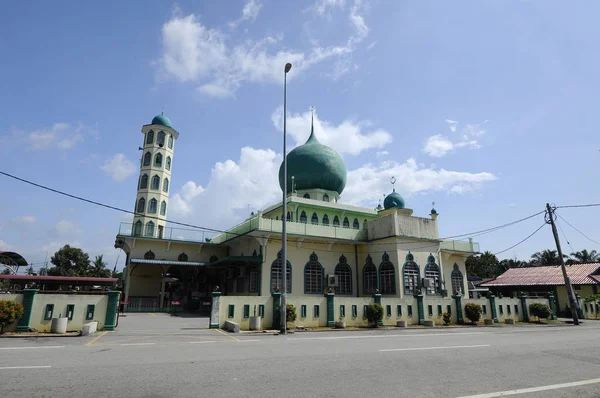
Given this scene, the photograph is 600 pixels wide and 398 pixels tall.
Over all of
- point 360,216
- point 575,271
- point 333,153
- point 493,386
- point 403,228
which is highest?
point 333,153

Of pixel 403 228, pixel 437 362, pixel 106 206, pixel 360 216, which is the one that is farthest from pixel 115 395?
pixel 360 216

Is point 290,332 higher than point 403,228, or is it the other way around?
point 403,228

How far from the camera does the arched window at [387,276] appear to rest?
23.5 metres

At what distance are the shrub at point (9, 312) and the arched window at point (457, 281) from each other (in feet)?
83.3

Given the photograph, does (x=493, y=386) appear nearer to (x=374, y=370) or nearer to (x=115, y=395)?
(x=374, y=370)

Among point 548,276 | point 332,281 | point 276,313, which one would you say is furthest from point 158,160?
point 548,276

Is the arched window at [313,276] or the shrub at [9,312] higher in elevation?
the arched window at [313,276]

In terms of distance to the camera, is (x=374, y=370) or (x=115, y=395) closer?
(x=115, y=395)

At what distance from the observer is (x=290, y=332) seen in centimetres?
1521

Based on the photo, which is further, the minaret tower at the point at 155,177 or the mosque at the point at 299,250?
the minaret tower at the point at 155,177

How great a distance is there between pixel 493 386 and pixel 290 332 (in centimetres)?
1009

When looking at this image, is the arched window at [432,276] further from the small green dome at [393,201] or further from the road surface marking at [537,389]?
the road surface marking at [537,389]

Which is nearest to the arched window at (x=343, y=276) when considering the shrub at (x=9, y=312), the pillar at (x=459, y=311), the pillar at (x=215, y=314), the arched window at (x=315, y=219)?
the arched window at (x=315, y=219)

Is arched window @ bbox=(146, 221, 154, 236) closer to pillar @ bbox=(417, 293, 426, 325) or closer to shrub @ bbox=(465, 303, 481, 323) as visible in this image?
pillar @ bbox=(417, 293, 426, 325)
